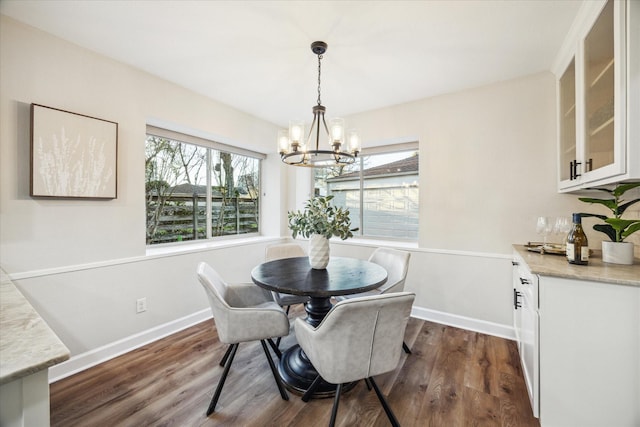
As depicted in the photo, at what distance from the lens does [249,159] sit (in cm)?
395

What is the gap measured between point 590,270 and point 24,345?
2.44 m

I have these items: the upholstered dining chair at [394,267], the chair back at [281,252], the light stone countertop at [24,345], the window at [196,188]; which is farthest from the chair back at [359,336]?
the window at [196,188]

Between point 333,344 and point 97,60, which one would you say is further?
point 97,60

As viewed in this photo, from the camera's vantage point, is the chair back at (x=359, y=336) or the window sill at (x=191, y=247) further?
the window sill at (x=191, y=247)

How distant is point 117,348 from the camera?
2.22 m

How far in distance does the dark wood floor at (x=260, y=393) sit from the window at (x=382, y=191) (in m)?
1.58

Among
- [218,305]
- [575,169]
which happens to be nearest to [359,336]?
[218,305]

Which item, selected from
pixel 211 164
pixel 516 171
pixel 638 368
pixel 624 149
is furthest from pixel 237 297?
pixel 516 171

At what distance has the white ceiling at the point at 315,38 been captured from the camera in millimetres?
1656

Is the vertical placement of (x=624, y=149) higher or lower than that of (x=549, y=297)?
higher

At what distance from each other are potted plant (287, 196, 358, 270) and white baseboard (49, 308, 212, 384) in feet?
5.23

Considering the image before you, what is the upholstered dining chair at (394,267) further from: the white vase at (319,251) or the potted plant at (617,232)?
the potted plant at (617,232)

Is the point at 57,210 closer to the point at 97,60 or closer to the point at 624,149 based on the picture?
the point at 97,60

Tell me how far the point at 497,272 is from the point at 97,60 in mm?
3957
